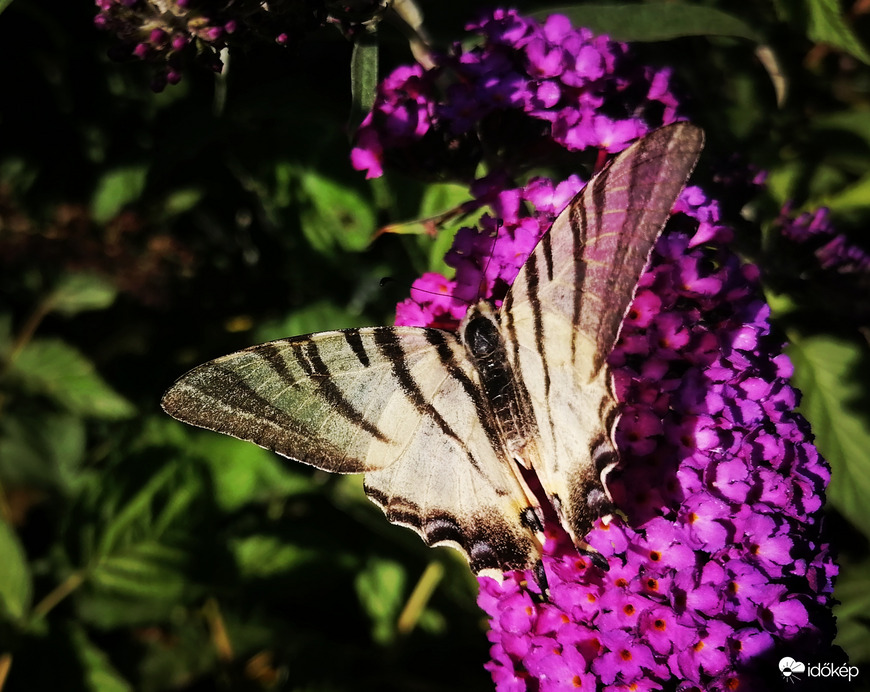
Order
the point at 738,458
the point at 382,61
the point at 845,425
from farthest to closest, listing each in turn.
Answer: the point at 382,61
the point at 845,425
the point at 738,458

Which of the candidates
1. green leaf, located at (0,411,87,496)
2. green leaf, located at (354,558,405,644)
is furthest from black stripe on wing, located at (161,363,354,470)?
green leaf, located at (0,411,87,496)

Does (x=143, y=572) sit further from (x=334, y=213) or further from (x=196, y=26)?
(x=196, y=26)

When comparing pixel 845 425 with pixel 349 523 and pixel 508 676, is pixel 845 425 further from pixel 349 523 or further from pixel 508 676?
pixel 349 523

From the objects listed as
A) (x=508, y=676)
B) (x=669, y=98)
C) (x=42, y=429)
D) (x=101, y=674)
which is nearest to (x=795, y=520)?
(x=508, y=676)

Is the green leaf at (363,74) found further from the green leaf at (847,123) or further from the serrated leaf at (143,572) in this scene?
the green leaf at (847,123)

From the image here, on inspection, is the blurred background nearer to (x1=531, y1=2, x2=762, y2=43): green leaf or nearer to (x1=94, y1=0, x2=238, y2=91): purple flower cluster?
(x1=531, y1=2, x2=762, y2=43): green leaf
